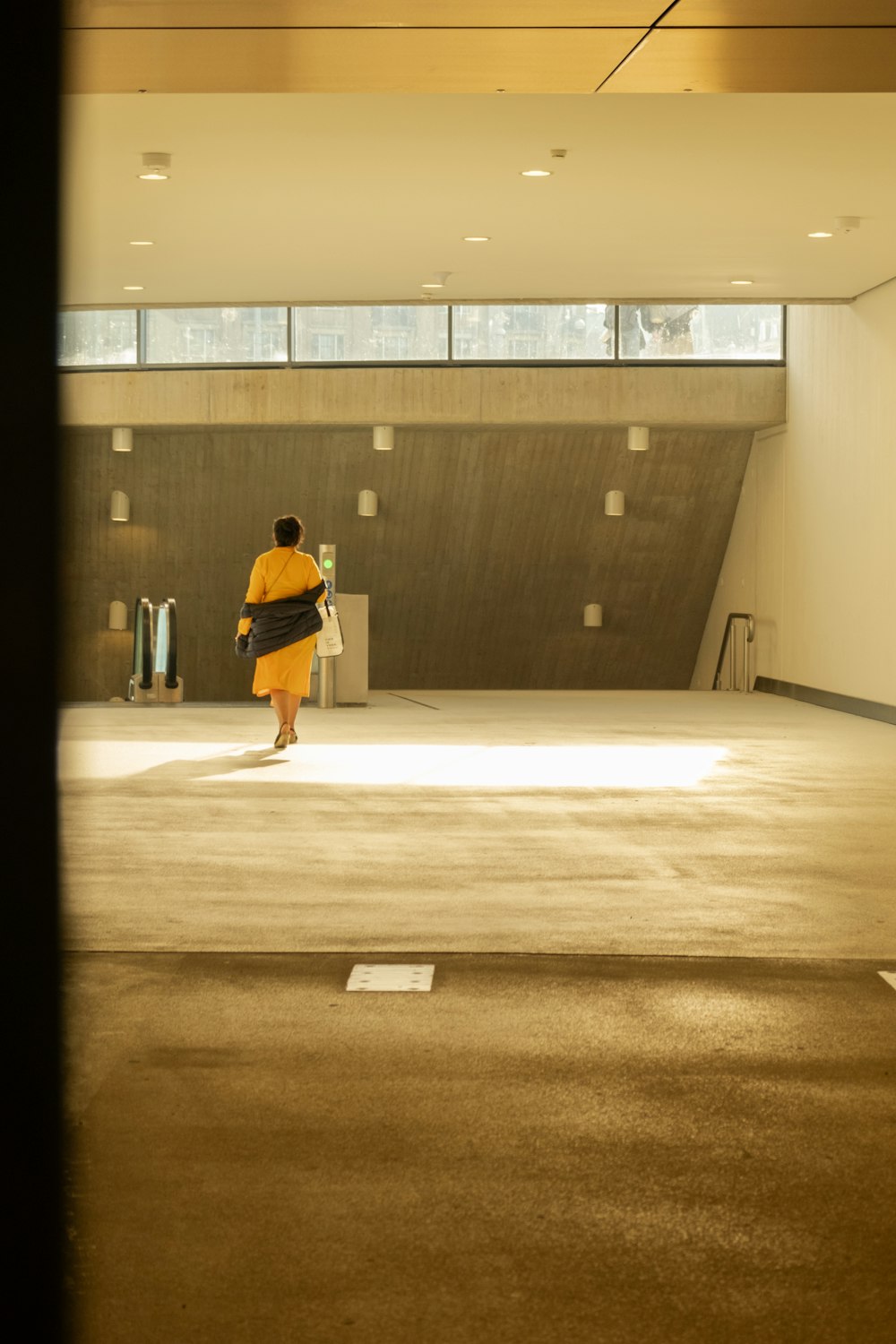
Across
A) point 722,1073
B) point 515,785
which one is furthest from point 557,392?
point 722,1073

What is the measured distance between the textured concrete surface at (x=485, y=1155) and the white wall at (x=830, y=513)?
27.1 ft

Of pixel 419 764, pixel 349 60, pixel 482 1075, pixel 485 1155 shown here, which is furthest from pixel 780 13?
pixel 419 764

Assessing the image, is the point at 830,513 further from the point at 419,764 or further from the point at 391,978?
the point at 391,978

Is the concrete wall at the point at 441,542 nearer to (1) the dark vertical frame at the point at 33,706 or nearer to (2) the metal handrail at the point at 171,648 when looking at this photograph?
(2) the metal handrail at the point at 171,648

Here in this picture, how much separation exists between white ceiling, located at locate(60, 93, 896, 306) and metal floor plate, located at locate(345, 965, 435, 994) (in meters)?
2.92

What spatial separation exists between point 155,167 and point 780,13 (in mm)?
4248

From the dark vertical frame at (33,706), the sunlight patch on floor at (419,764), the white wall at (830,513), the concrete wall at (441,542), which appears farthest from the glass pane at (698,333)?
the dark vertical frame at (33,706)

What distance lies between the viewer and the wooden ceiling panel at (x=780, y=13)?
4613mm

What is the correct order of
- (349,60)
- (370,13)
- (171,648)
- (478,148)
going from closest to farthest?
(370,13), (349,60), (478,148), (171,648)

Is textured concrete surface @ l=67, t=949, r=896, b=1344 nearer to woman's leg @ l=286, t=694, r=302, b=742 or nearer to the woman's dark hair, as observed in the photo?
woman's leg @ l=286, t=694, r=302, b=742

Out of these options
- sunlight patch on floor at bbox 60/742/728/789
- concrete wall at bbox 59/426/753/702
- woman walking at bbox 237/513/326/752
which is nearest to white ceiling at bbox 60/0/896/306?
woman walking at bbox 237/513/326/752

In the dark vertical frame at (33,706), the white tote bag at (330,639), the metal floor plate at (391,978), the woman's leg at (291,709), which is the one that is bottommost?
the metal floor plate at (391,978)

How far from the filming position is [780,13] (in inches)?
186

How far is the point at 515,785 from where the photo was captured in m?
7.54
